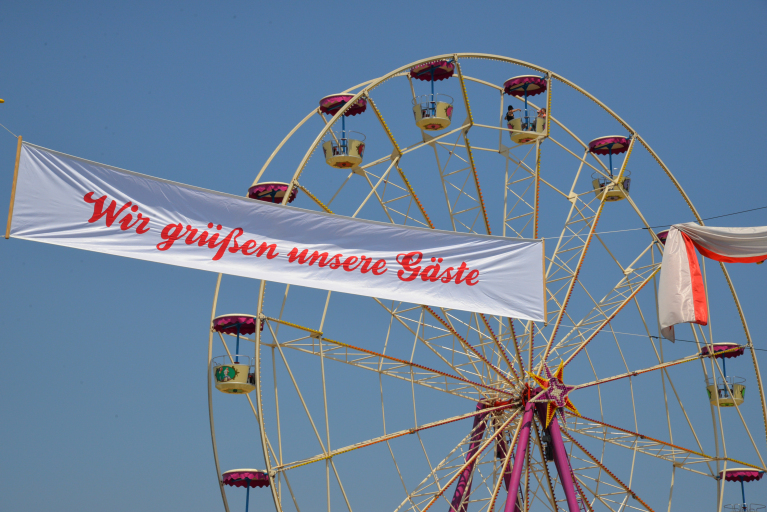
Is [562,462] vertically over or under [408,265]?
under

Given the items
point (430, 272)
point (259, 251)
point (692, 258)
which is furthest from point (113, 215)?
point (692, 258)

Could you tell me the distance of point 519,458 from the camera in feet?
76.3

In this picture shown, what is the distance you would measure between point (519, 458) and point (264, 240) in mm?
11689

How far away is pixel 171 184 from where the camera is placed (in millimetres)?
13234

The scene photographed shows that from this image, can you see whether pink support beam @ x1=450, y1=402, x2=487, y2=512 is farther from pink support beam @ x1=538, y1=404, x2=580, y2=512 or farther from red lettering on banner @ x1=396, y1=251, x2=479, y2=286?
red lettering on banner @ x1=396, y1=251, x2=479, y2=286

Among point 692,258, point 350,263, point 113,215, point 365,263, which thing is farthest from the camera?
point 692,258

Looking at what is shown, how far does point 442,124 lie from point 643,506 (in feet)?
36.4

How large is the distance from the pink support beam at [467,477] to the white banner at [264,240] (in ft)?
35.2

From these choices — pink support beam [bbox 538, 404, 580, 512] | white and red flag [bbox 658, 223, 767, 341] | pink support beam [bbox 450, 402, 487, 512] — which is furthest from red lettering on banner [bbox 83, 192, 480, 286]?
pink support beam [bbox 450, 402, 487, 512]

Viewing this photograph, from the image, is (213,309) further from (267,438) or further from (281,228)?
(281,228)

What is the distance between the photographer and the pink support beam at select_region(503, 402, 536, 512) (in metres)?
22.8

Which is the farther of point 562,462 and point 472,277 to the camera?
point 562,462

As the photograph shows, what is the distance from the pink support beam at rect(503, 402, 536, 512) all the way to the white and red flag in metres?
4.50

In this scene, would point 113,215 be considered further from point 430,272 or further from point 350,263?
point 430,272
